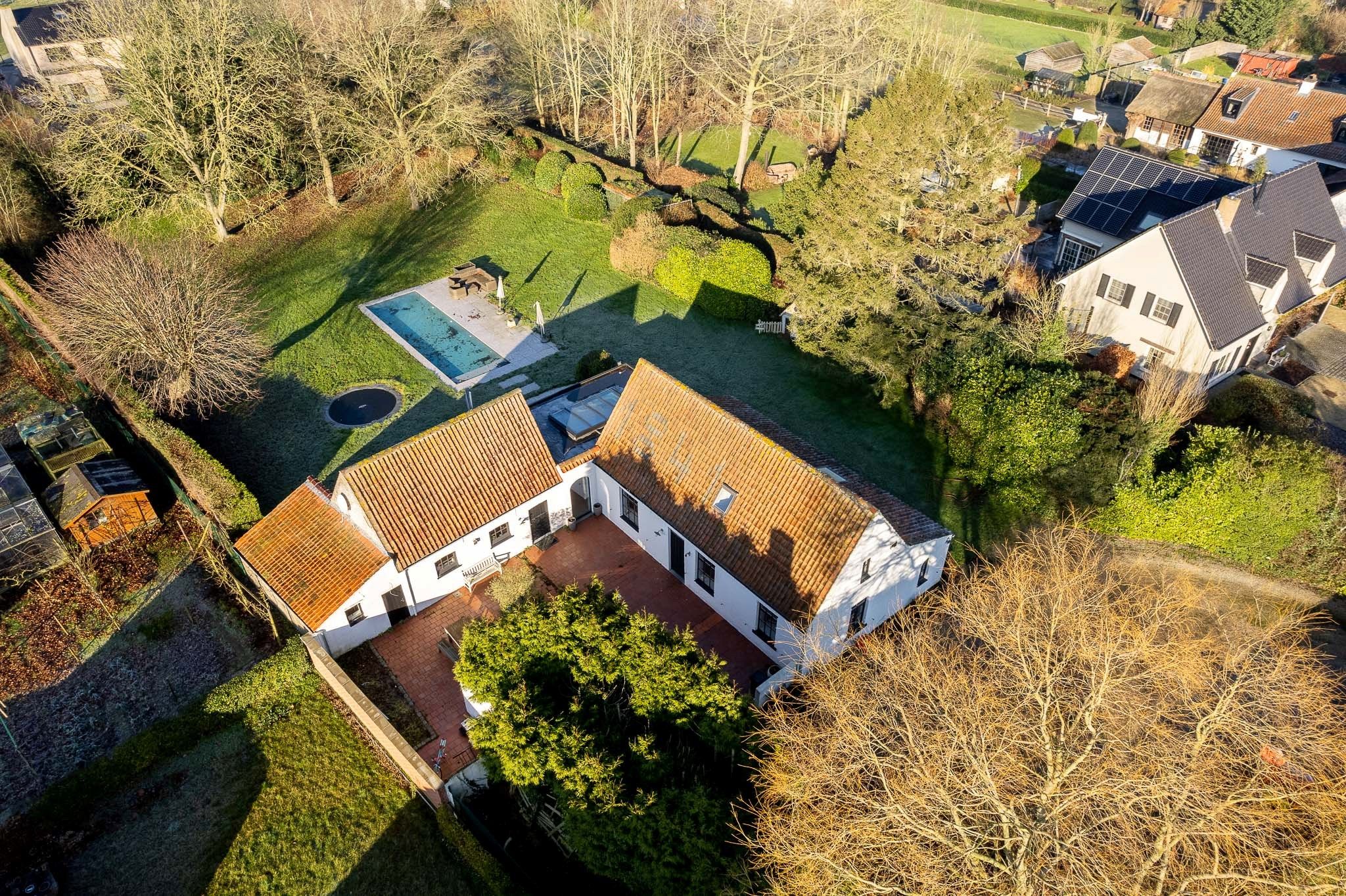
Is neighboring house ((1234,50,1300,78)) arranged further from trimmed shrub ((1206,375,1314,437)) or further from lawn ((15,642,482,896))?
lawn ((15,642,482,896))

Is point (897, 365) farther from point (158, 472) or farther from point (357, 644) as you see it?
point (158, 472)

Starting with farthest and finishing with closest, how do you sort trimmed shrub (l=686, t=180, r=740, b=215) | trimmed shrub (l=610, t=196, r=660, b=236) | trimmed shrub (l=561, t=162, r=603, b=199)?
→ trimmed shrub (l=561, t=162, r=603, b=199)
trimmed shrub (l=686, t=180, r=740, b=215)
trimmed shrub (l=610, t=196, r=660, b=236)

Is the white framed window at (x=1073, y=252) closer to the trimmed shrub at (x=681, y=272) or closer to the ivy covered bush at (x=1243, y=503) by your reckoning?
the ivy covered bush at (x=1243, y=503)

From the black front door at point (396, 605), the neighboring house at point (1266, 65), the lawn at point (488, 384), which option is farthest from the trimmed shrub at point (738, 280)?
the neighboring house at point (1266, 65)

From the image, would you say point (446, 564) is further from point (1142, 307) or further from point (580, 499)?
point (1142, 307)

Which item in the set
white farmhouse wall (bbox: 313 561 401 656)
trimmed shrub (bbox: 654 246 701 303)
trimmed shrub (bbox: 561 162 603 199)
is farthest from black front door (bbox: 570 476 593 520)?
trimmed shrub (bbox: 561 162 603 199)

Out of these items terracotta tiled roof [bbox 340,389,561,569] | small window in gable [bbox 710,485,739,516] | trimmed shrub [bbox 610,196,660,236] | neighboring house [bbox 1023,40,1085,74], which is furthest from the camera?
neighboring house [bbox 1023,40,1085,74]

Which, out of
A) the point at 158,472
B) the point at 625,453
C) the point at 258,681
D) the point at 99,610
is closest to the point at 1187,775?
the point at 625,453
